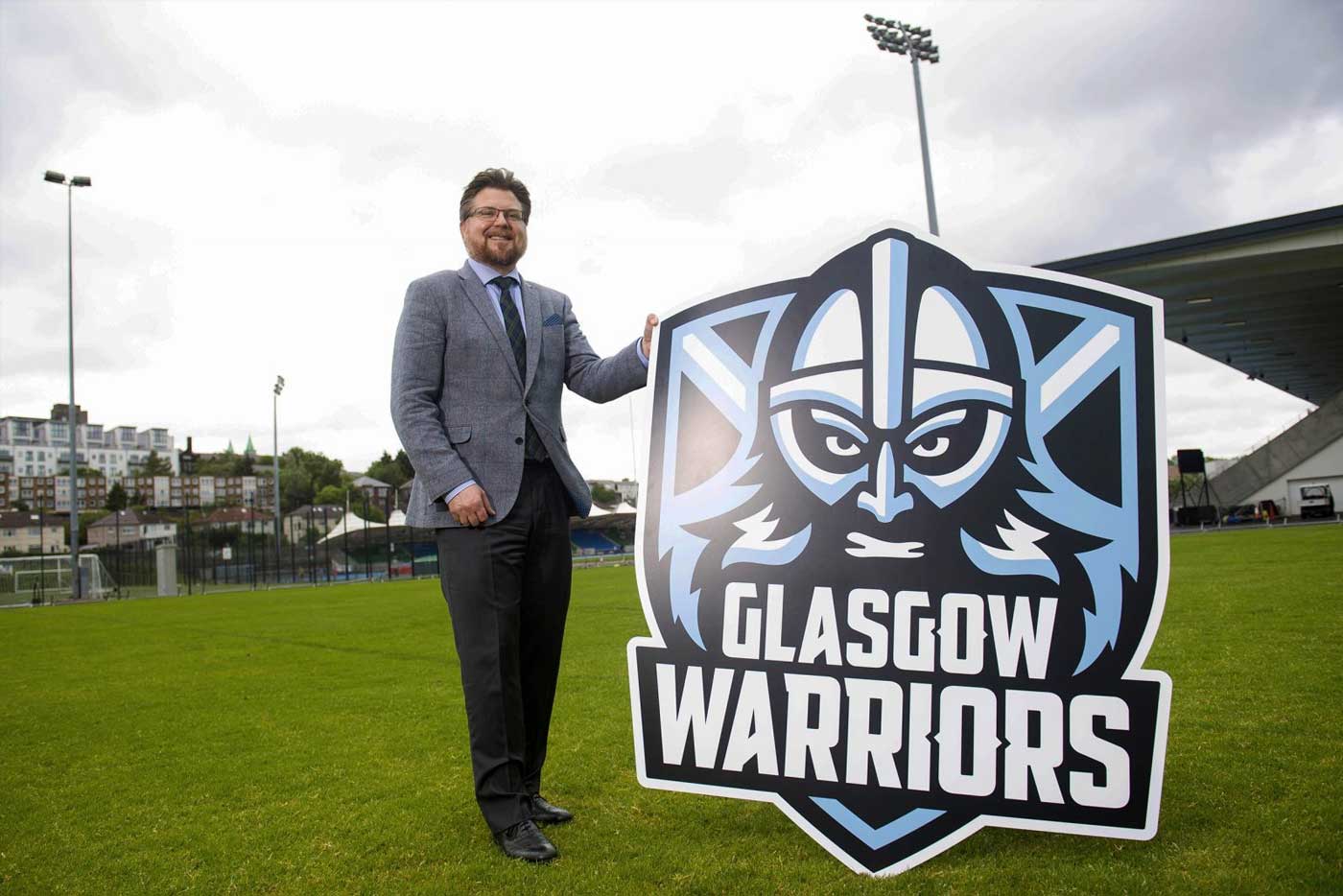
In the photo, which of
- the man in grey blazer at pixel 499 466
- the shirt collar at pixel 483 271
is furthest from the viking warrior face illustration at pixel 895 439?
the shirt collar at pixel 483 271

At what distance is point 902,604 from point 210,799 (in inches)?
101

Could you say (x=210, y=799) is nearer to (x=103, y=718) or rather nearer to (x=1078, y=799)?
(x=103, y=718)

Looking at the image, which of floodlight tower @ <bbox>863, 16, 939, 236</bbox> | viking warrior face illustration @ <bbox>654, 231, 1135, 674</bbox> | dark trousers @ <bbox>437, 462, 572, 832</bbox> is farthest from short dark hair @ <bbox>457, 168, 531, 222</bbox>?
floodlight tower @ <bbox>863, 16, 939, 236</bbox>

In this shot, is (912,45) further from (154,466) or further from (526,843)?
(154,466)

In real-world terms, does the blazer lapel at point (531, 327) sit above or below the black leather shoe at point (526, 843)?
above

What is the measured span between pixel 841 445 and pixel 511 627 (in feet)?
3.66

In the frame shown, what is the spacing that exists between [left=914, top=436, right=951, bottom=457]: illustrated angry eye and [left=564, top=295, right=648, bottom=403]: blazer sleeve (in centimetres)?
90

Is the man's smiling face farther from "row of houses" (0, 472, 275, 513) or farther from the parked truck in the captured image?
"row of houses" (0, 472, 275, 513)

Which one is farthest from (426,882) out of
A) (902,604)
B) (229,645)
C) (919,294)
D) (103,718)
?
(229,645)

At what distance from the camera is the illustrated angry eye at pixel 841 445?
2502mm

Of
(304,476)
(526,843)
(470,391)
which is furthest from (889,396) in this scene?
(304,476)

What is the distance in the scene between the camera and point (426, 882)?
221cm

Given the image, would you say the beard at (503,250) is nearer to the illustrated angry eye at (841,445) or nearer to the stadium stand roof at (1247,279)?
the illustrated angry eye at (841,445)

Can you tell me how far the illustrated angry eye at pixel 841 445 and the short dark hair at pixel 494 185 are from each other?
125 cm
